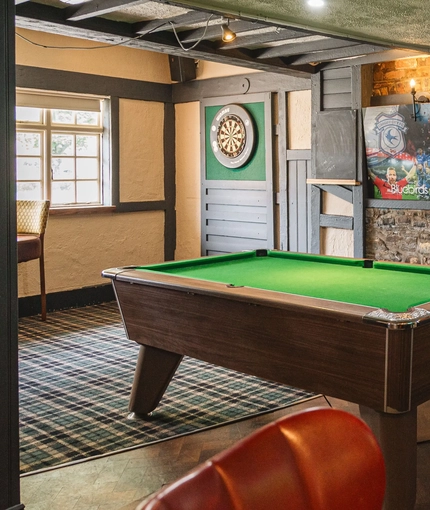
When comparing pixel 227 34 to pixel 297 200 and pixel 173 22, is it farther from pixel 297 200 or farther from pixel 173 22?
pixel 297 200

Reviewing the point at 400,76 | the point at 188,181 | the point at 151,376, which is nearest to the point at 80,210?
the point at 188,181

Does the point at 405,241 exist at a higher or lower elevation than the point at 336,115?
lower

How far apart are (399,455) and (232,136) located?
5.05 m

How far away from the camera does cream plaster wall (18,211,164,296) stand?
6719 mm

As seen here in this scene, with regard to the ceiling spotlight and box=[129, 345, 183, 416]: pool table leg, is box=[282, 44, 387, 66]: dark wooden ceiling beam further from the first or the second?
box=[129, 345, 183, 416]: pool table leg

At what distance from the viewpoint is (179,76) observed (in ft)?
24.7

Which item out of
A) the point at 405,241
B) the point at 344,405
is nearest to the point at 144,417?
the point at 344,405

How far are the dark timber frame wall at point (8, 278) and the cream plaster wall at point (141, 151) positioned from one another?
4.82m

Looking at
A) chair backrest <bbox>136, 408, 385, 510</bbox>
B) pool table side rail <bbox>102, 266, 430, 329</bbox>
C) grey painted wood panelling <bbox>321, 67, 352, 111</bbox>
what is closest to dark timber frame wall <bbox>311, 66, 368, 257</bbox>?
grey painted wood panelling <bbox>321, 67, 352, 111</bbox>

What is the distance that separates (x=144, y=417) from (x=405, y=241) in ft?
9.99

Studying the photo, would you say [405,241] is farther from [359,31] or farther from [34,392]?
[34,392]

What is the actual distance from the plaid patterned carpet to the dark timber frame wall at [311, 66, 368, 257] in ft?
6.98

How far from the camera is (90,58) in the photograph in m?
6.94

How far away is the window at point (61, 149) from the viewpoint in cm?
661
